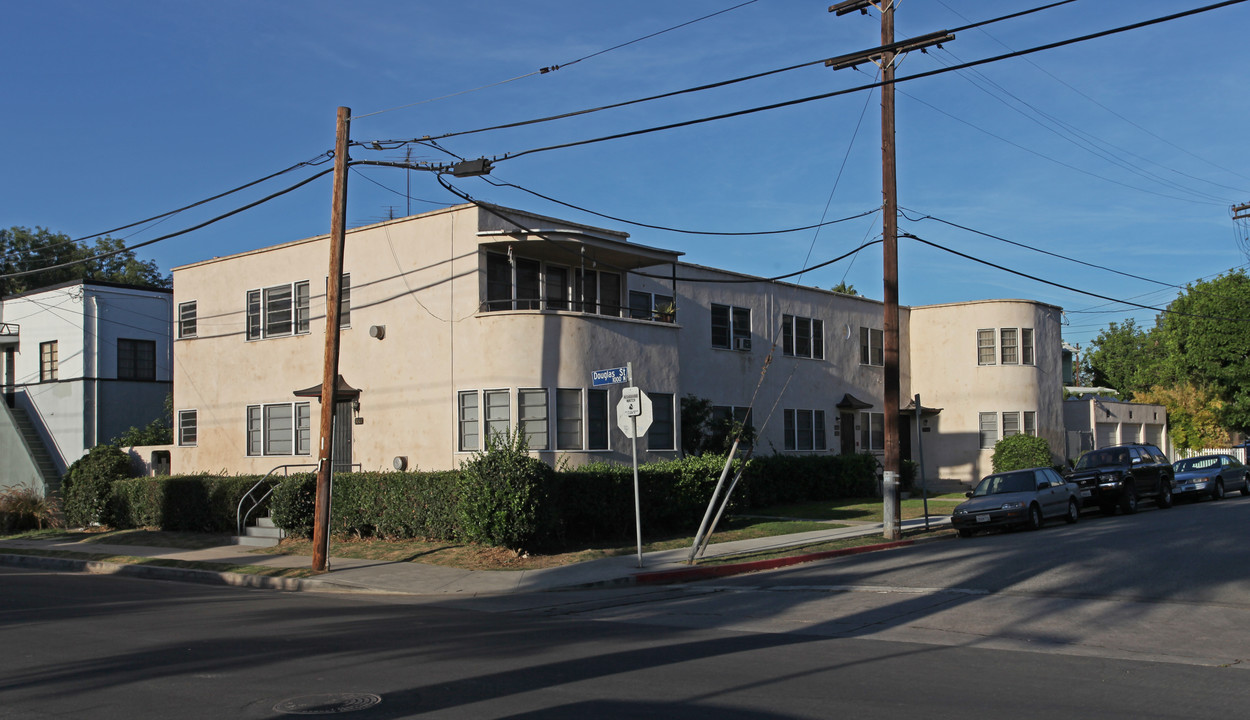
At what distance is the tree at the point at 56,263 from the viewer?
54375 millimetres

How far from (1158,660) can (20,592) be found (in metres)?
15.4

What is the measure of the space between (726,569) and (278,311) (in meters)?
14.7

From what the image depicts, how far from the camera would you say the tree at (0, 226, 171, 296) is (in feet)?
178

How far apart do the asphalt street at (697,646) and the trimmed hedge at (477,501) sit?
327 centimetres

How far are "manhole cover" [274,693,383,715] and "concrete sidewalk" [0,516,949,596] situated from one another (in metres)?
7.62

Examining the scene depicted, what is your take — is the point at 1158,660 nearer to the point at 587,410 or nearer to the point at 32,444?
the point at 587,410

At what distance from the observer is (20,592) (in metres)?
15.5

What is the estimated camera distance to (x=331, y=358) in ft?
57.9

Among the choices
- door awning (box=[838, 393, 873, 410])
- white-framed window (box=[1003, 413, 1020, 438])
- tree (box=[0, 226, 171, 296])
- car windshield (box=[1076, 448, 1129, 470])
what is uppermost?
tree (box=[0, 226, 171, 296])

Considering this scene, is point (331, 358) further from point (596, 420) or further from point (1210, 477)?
point (1210, 477)

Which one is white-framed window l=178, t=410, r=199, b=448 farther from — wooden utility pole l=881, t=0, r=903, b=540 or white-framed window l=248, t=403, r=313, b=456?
wooden utility pole l=881, t=0, r=903, b=540

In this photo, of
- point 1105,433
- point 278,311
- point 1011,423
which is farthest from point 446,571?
point 1105,433

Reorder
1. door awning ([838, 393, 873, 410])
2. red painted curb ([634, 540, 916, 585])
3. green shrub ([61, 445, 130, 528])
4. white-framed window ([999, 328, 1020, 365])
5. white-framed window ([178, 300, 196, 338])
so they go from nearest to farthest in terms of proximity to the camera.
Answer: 1. red painted curb ([634, 540, 916, 585])
2. green shrub ([61, 445, 130, 528])
3. white-framed window ([178, 300, 196, 338])
4. door awning ([838, 393, 873, 410])
5. white-framed window ([999, 328, 1020, 365])

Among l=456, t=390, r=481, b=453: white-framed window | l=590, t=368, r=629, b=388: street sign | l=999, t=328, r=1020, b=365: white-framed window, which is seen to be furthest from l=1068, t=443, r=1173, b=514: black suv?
l=456, t=390, r=481, b=453: white-framed window
